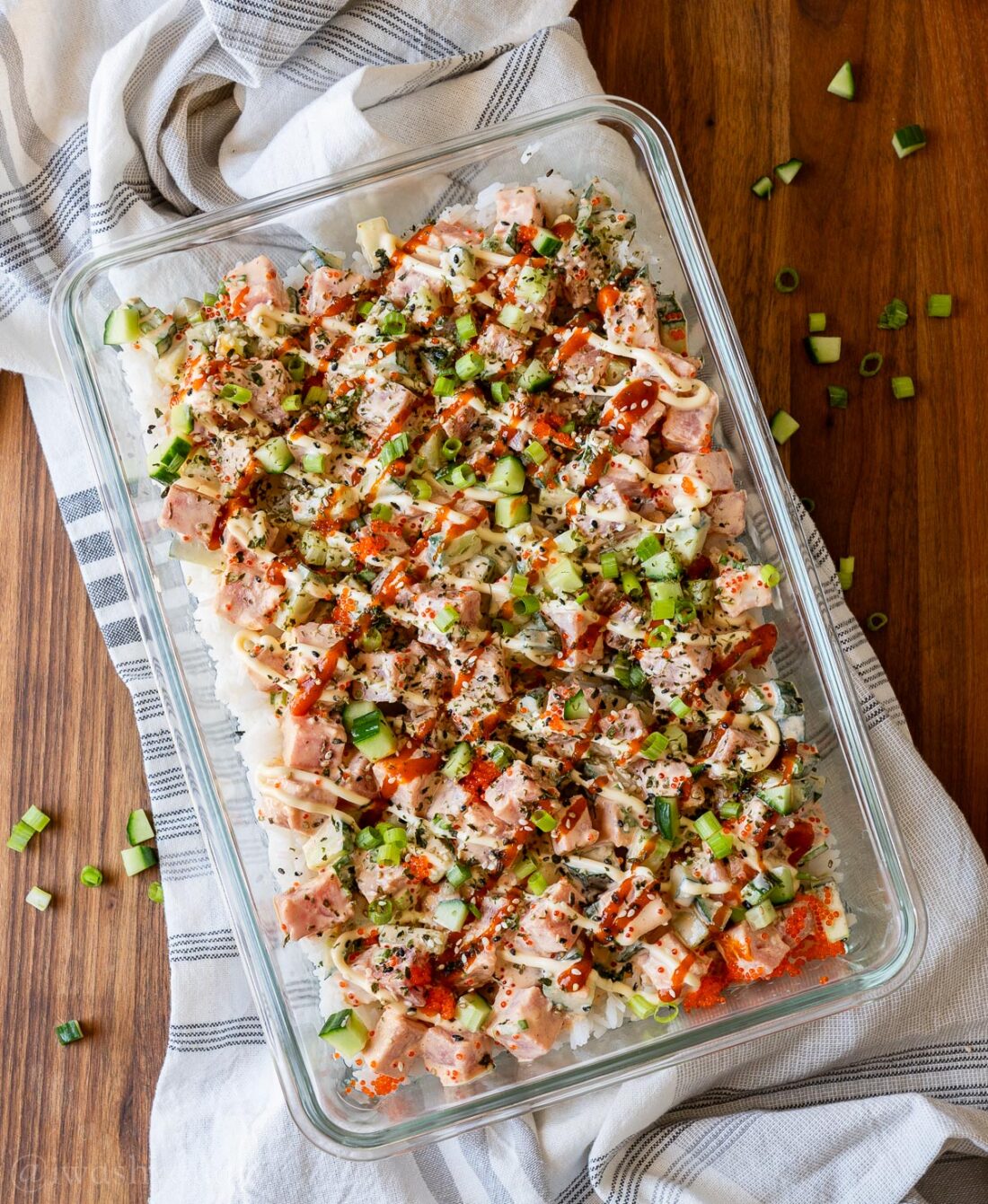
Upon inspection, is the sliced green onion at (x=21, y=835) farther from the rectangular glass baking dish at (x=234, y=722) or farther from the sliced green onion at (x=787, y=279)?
the sliced green onion at (x=787, y=279)

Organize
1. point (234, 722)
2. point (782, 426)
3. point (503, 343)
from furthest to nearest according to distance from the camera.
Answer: point (782, 426) → point (234, 722) → point (503, 343)

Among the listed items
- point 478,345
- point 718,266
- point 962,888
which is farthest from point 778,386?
point 962,888

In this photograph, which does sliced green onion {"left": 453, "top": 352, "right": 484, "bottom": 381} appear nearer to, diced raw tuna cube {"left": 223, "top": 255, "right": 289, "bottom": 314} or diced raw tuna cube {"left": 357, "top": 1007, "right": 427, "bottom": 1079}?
diced raw tuna cube {"left": 223, "top": 255, "right": 289, "bottom": 314}

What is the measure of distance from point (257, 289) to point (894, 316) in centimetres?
140

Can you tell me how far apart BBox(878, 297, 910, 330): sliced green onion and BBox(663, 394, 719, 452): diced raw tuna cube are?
662 mm

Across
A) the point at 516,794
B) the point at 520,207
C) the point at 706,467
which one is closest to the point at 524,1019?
the point at 516,794

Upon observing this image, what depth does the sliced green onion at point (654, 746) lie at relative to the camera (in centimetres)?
202

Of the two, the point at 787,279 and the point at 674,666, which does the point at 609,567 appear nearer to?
the point at 674,666

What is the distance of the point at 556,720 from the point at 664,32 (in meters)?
1.58

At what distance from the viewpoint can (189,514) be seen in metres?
2.08

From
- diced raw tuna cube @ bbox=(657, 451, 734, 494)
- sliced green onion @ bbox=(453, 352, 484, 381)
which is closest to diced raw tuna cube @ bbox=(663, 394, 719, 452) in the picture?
diced raw tuna cube @ bbox=(657, 451, 734, 494)

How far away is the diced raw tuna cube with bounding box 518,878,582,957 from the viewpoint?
1984 millimetres

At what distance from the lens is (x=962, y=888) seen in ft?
7.41

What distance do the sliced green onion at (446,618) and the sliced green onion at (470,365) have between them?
0.47m
